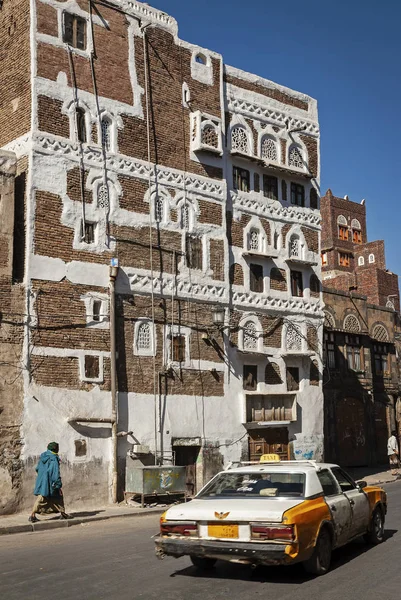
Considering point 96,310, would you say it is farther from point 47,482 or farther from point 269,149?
point 269,149

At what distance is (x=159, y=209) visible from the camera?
24.6 meters

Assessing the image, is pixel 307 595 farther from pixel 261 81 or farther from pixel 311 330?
pixel 261 81

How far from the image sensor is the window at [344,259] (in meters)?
78.1

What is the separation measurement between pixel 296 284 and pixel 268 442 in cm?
629

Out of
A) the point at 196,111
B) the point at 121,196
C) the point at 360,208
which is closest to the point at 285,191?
the point at 196,111

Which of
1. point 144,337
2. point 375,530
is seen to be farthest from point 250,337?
→ point 375,530

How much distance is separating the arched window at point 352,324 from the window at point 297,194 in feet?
23.7

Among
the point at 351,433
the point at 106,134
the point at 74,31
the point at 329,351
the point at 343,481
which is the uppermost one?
the point at 74,31

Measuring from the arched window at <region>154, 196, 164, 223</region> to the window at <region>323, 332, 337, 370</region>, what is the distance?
11.6 meters

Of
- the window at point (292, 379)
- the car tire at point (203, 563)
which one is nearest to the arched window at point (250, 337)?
the window at point (292, 379)

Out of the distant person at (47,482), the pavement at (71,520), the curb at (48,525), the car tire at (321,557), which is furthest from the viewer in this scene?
the distant person at (47,482)

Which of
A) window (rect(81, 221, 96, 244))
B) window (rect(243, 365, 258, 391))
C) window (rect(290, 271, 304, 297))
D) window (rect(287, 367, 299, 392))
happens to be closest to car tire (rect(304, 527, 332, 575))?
window (rect(81, 221, 96, 244))

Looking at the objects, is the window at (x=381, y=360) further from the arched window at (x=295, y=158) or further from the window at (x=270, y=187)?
the window at (x=270, y=187)

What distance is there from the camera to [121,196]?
76.9 ft
